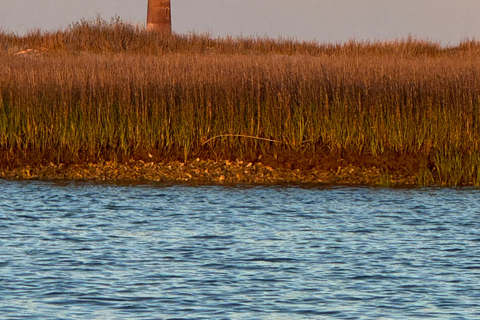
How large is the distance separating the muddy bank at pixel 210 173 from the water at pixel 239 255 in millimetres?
1336

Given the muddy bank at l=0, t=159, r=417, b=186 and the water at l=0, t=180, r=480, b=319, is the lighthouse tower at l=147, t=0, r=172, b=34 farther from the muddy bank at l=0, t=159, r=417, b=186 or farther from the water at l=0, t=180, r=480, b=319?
the water at l=0, t=180, r=480, b=319

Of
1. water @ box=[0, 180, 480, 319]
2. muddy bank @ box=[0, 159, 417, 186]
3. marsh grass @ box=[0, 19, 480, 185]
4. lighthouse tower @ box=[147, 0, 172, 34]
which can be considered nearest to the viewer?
water @ box=[0, 180, 480, 319]

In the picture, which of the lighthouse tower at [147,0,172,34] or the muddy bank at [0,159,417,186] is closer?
the muddy bank at [0,159,417,186]

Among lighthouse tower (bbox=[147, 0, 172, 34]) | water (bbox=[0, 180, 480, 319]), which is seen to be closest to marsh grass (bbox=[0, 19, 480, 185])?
water (bbox=[0, 180, 480, 319])

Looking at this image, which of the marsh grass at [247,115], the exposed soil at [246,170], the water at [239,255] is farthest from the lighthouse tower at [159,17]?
the water at [239,255]

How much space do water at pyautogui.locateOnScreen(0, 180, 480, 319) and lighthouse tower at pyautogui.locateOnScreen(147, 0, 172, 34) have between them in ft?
51.6

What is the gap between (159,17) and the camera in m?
27.5

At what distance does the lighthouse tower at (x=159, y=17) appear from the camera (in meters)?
27.4

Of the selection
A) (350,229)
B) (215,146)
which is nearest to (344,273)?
(350,229)

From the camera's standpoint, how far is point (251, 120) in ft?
46.8

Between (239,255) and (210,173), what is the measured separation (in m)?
5.82

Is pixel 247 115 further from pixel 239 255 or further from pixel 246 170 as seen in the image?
pixel 239 255

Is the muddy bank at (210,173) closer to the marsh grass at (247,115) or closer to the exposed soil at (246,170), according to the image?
the exposed soil at (246,170)

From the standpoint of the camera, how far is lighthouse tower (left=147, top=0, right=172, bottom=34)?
1078 inches
